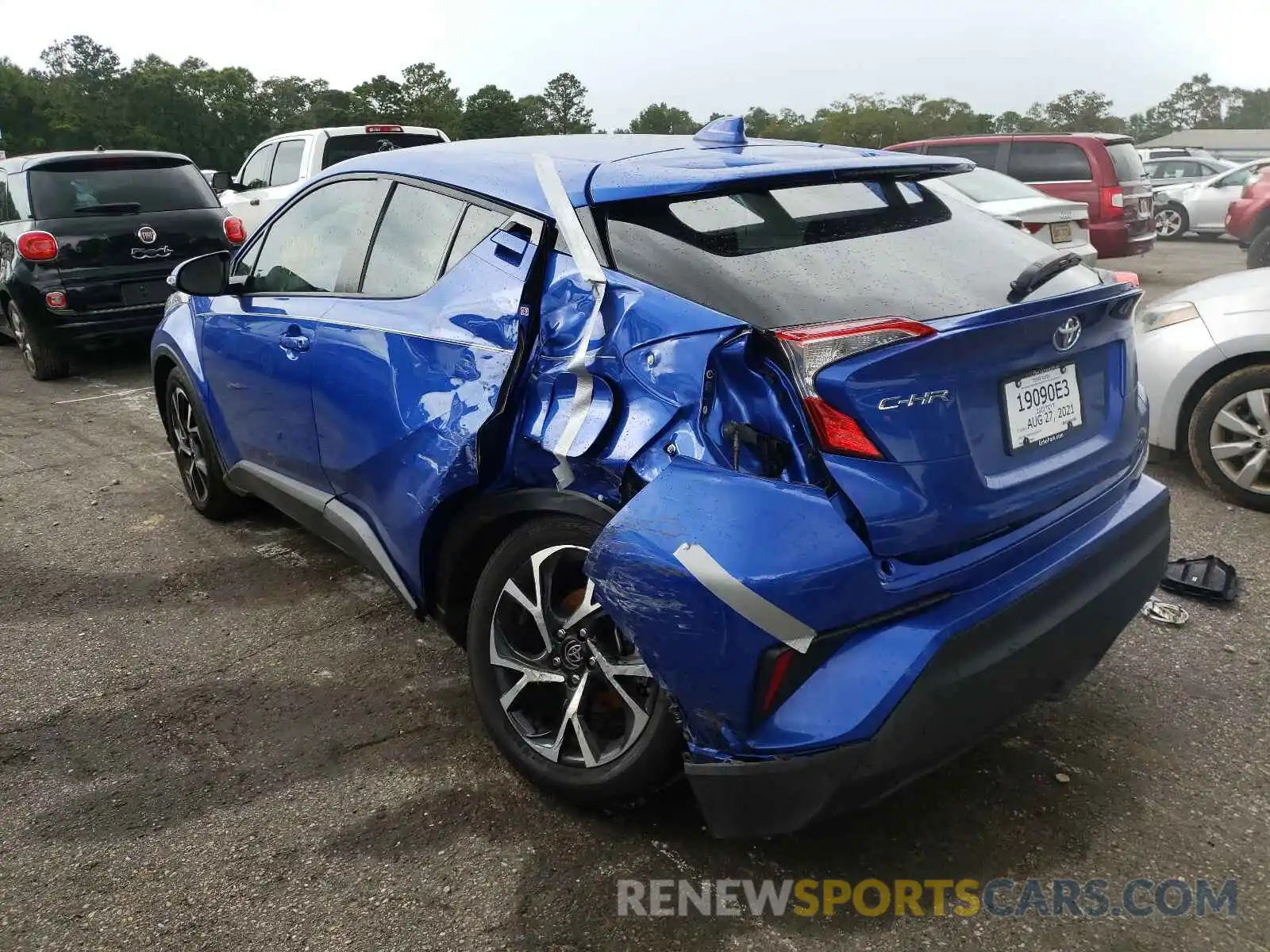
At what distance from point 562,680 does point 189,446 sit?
3.09 meters

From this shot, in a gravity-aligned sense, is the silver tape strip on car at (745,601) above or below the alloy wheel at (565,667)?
above

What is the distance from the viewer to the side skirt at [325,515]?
299 centimetres

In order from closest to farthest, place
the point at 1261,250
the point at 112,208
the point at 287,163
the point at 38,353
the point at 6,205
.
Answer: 1. the point at 112,208
2. the point at 38,353
3. the point at 6,205
4. the point at 287,163
5. the point at 1261,250

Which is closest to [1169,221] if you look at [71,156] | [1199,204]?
[1199,204]

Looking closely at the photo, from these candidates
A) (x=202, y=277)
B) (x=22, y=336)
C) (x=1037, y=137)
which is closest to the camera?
(x=202, y=277)

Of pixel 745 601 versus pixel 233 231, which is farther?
pixel 233 231

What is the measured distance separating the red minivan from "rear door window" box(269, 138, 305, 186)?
6.67 m

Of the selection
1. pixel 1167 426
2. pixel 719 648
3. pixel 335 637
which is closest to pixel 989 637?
pixel 719 648

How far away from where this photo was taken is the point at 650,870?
231 cm

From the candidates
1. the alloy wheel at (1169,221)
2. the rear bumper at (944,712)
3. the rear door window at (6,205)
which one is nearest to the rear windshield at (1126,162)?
the alloy wheel at (1169,221)

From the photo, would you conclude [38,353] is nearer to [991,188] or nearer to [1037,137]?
[991,188]

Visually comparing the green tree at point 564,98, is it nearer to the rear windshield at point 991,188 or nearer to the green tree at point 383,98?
the green tree at point 383,98

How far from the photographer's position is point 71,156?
7836mm

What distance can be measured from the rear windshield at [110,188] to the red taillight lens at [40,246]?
18 centimetres
